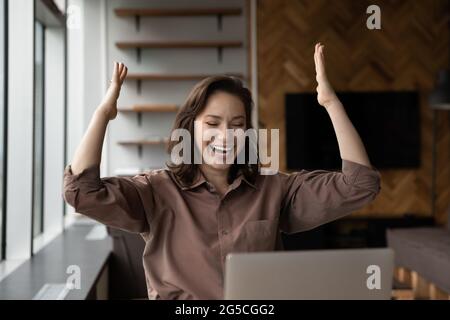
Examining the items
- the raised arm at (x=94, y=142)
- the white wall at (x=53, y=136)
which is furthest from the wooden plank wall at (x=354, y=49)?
the raised arm at (x=94, y=142)

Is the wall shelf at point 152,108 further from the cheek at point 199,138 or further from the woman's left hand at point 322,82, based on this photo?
the woman's left hand at point 322,82

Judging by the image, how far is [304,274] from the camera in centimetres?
81

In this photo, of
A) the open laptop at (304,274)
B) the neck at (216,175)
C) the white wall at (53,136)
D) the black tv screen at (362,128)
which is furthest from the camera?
the black tv screen at (362,128)

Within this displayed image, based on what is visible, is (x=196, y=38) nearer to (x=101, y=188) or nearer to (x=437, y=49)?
(x=437, y=49)

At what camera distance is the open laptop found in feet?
2.63

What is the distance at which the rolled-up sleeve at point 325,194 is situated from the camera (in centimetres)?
118

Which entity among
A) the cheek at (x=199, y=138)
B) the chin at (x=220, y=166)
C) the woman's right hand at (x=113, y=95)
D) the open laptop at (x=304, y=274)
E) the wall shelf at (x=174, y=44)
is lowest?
the open laptop at (x=304, y=274)

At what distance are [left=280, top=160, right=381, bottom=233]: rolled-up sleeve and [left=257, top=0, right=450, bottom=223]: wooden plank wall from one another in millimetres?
3925

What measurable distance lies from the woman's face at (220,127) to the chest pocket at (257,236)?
0.15 m

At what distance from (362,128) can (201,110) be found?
422 cm

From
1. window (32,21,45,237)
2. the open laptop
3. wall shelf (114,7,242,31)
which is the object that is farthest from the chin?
wall shelf (114,7,242,31)

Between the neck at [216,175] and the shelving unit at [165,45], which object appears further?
the shelving unit at [165,45]

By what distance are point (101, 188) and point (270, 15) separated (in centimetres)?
441

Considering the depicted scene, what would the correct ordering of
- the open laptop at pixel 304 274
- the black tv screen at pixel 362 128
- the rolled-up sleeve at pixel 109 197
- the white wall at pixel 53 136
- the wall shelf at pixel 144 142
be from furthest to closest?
the black tv screen at pixel 362 128 < the wall shelf at pixel 144 142 < the white wall at pixel 53 136 < the rolled-up sleeve at pixel 109 197 < the open laptop at pixel 304 274
